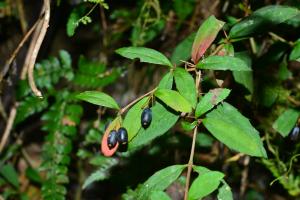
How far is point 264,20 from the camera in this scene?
5.20 feet

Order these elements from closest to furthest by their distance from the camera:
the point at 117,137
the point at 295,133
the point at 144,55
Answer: the point at 117,137
the point at 144,55
the point at 295,133

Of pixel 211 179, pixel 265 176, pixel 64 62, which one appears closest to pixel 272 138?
pixel 265 176

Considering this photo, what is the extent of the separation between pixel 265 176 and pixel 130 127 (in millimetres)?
1570

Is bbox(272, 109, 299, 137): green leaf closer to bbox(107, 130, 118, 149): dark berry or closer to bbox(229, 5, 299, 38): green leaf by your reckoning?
bbox(229, 5, 299, 38): green leaf

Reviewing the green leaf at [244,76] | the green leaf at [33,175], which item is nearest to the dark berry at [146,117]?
the green leaf at [244,76]

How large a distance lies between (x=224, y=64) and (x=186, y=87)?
15 cm

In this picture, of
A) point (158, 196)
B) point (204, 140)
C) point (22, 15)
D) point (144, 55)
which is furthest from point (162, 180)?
point (22, 15)

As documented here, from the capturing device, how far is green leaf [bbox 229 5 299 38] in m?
1.57

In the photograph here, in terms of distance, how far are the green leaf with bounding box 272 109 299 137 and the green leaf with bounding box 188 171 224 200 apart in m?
0.66

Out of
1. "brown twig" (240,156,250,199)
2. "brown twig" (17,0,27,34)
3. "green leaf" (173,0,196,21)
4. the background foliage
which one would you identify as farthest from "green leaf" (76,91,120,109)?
"brown twig" (17,0,27,34)

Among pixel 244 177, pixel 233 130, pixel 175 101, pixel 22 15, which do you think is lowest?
pixel 244 177

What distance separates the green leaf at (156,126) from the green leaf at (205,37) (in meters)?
0.22

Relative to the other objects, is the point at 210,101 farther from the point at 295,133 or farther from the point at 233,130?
the point at 295,133

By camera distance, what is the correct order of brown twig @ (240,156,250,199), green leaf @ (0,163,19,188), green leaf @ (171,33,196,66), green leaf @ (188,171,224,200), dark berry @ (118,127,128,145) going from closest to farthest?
green leaf @ (188,171,224,200) < dark berry @ (118,127,128,145) < green leaf @ (171,33,196,66) < brown twig @ (240,156,250,199) < green leaf @ (0,163,19,188)
